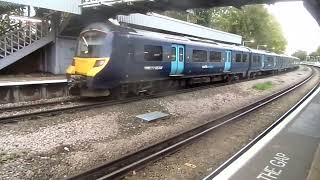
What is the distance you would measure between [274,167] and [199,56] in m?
14.0

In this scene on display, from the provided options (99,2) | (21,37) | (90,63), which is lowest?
(90,63)

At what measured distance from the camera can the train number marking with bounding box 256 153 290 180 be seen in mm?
6938

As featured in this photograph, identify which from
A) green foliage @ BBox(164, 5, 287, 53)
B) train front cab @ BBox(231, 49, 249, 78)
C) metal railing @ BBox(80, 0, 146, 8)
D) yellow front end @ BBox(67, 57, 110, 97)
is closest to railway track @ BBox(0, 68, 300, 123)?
yellow front end @ BBox(67, 57, 110, 97)

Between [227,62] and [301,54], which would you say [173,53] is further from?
[301,54]

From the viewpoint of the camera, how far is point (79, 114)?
12039mm

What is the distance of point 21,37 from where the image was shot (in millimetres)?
23031

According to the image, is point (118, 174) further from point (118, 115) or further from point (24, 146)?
point (118, 115)

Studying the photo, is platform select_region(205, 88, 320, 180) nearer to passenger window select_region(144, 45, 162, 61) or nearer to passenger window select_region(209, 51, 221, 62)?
passenger window select_region(144, 45, 162, 61)

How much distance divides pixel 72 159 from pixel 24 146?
1424mm

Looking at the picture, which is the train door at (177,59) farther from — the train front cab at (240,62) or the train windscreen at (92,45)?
the train front cab at (240,62)

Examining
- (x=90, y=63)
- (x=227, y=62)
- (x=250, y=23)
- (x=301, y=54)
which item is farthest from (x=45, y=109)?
(x=301, y=54)

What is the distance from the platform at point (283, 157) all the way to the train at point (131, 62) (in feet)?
21.1

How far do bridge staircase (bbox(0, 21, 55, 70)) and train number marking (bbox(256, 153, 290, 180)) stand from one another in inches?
705

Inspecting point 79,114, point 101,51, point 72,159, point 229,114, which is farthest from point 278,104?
point 72,159
